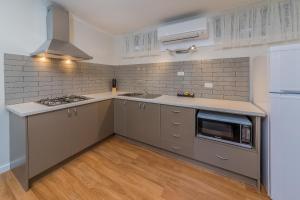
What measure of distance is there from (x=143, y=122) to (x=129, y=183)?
0.97 meters

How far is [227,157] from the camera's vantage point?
172 cm

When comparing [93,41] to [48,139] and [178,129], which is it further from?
[178,129]

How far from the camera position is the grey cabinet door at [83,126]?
205 centimetres

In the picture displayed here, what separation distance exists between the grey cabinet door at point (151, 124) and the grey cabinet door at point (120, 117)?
0.44 meters

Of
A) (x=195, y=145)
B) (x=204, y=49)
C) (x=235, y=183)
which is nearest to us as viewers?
(x=235, y=183)

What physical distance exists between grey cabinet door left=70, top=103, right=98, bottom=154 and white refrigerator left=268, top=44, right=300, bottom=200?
89.3 inches

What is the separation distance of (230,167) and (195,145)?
1.48 feet

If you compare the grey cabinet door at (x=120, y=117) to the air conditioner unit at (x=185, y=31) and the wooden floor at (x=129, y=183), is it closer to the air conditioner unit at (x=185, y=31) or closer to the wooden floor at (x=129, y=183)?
the wooden floor at (x=129, y=183)

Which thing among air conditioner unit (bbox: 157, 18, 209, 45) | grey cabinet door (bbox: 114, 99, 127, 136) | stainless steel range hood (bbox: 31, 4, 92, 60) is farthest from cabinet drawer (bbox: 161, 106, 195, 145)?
stainless steel range hood (bbox: 31, 4, 92, 60)

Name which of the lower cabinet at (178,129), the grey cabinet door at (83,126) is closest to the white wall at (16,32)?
the grey cabinet door at (83,126)

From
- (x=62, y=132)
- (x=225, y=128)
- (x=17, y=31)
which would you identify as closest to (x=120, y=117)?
(x=62, y=132)

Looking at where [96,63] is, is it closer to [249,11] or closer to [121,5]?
[121,5]

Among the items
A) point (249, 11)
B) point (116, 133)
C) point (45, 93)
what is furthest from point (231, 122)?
point (45, 93)

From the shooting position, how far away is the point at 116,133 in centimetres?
288
